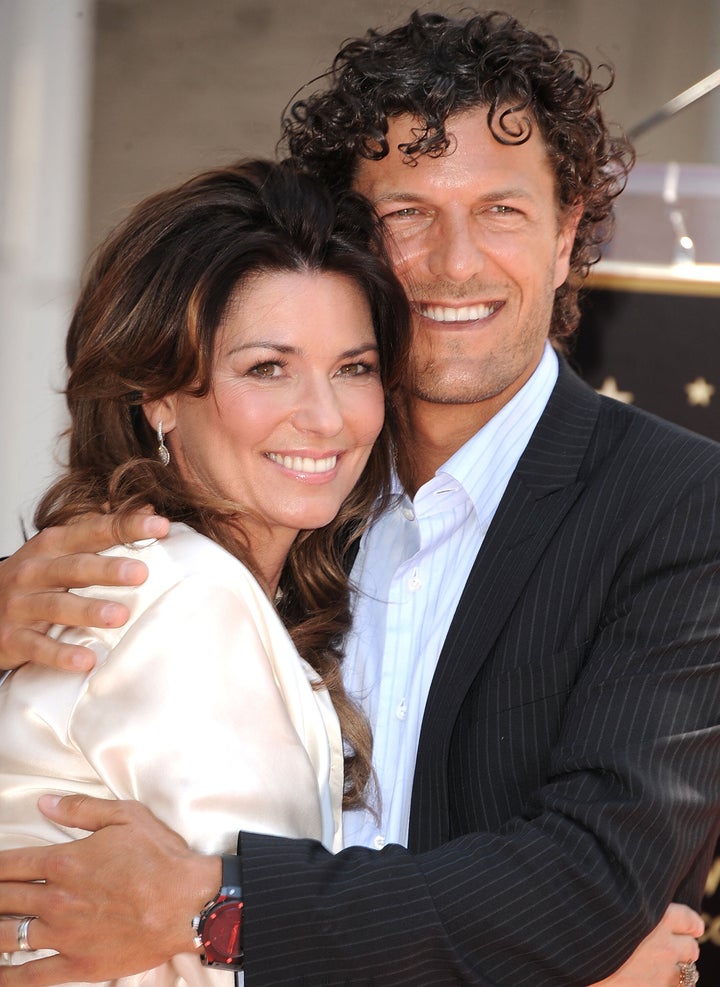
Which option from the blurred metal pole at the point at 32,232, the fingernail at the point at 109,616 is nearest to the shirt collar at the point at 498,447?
the fingernail at the point at 109,616

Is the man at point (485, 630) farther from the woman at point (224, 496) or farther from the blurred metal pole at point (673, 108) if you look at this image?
the blurred metal pole at point (673, 108)


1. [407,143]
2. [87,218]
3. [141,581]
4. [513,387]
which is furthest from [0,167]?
[141,581]

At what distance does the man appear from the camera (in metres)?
1.69

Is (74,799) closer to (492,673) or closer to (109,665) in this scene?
(109,665)

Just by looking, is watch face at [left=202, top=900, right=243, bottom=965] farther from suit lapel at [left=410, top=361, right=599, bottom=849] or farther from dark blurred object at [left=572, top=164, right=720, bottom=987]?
dark blurred object at [left=572, top=164, right=720, bottom=987]

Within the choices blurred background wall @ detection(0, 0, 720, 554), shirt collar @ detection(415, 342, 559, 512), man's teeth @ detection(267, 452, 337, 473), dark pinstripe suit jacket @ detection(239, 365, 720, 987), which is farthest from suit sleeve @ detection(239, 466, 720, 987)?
blurred background wall @ detection(0, 0, 720, 554)

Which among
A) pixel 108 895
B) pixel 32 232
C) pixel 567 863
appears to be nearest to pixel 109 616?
pixel 108 895

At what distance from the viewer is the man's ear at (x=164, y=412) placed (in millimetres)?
2227

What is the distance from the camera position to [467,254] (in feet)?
8.10

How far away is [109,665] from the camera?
1782 mm

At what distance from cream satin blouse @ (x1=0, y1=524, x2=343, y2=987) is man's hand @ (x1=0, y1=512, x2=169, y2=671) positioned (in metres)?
0.03

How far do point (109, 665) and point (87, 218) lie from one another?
290 centimetres

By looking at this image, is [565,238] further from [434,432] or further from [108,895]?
[108,895]

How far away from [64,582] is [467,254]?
104 cm
